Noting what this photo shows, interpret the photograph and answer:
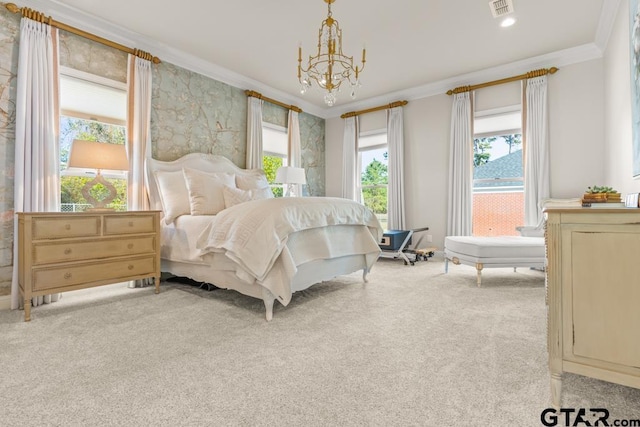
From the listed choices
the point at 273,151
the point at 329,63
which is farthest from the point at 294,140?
the point at 329,63

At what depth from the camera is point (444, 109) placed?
16.9 ft

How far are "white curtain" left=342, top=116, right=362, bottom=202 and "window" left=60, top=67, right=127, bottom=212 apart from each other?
3.72 m

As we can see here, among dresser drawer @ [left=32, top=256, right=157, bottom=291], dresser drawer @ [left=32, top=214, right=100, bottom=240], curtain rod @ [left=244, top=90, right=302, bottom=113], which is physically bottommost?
dresser drawer @ [left=32, top=256, right=157, bottom=291]

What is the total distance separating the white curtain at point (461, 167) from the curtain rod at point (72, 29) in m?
4.19

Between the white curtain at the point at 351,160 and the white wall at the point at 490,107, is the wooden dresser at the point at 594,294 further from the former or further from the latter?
the white curtain at the point at 351,160

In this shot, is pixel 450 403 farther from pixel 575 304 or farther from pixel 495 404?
pixel 575 304

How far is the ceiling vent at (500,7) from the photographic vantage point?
303cm

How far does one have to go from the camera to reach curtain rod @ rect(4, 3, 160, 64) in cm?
285

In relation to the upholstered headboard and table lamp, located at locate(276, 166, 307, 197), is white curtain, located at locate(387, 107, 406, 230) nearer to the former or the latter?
table lamp, located at locate(276, 166, 307, 197)

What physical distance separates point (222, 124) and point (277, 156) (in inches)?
48.4

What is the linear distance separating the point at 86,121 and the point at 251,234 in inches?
97.1

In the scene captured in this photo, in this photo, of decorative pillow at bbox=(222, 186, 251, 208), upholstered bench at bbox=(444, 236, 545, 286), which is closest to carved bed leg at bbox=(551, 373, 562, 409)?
upholstered bench at bbox=(444, 236, 545, 286)

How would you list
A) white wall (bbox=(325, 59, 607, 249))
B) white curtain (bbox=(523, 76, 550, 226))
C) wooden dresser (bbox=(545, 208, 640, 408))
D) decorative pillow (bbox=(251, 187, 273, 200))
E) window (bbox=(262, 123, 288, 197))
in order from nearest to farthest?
wooden dresser (bbox=(545, 208, 640, 408)) < decorative pillow (bbox=(251, 187, 273, 200)) < white wall (bbox=(325, 59, 607, 249)) < white curtain (bbox=(523, 76, 550, 226)) < window (bbox=(262, 123, 288, 197))

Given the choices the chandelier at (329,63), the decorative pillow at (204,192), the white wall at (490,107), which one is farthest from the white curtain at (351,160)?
the decorative pillow at (204,192)
